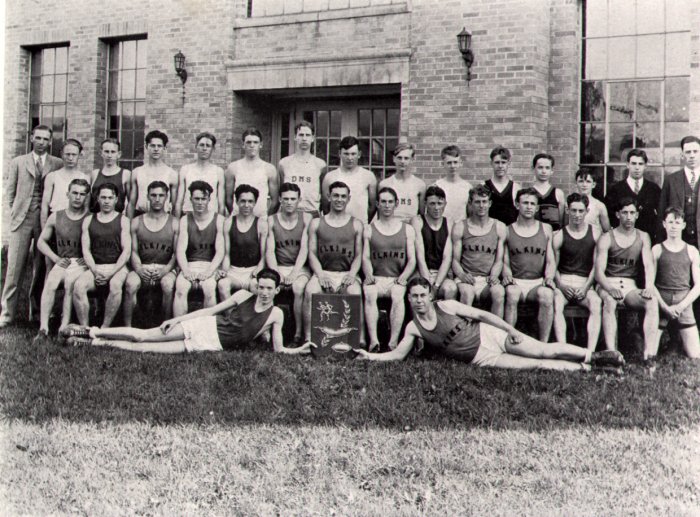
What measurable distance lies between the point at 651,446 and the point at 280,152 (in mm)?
7379

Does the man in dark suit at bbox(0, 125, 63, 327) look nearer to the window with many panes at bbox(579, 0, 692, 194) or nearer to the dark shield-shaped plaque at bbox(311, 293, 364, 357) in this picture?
Answer: the dark shield-shaped plaque at bbox(311, 293, 364, 357)

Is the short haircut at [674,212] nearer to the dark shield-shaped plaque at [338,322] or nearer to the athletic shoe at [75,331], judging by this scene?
the dark shield-shaped plaque at [338,322]

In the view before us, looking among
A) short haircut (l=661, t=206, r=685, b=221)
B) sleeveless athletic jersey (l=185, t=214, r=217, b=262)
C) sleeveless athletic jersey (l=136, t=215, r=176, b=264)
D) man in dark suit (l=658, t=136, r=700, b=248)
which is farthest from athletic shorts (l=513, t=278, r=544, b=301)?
sleeveless athletic jersey (l=136, t=215, r=176, b=264)

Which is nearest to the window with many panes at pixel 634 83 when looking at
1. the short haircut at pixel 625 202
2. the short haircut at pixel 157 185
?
the short haircut at pixel 625 202

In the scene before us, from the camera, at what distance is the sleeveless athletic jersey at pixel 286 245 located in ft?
21.8

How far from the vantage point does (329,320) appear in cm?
594

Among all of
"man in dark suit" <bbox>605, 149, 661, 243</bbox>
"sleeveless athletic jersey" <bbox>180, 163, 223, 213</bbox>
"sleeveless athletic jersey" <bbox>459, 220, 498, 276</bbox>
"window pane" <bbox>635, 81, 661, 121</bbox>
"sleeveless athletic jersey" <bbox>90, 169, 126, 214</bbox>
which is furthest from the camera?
"window pane" <bbox>635, 81, 661, 121</bbox>

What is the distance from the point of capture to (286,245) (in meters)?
6.65

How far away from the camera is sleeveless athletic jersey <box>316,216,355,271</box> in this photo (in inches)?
256

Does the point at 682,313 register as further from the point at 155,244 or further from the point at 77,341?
the point at 77,341

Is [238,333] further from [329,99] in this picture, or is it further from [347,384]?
[329,99]

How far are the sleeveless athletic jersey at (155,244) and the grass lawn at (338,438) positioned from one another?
128 centimetres

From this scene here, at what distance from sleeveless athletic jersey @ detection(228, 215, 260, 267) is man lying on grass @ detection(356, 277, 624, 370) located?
4.88 feet

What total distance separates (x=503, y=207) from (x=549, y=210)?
1.37ft
